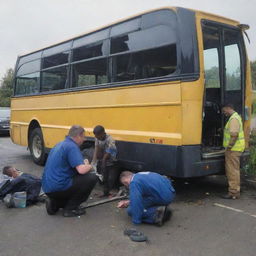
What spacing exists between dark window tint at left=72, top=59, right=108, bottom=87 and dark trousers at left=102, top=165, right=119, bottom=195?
1.65 metres

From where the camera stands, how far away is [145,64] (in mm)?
6398

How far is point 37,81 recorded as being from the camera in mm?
9977

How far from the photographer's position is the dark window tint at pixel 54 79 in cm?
870

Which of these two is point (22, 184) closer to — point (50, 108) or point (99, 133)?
point (99, 133)

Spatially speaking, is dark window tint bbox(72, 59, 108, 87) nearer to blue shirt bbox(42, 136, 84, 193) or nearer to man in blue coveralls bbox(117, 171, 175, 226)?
blue shirt bbox(42, 136, 84, 193)

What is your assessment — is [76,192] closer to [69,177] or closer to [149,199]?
[69,177]

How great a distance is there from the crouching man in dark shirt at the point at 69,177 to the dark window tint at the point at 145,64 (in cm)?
159

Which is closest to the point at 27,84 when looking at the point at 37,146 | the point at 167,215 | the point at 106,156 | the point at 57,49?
the point at 37,146

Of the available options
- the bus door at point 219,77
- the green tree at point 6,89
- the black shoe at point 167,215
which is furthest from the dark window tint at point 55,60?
the green tree at point 6,89

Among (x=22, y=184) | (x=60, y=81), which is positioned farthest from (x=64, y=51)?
(x=22, y=184)

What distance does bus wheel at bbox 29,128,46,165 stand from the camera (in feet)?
32.1

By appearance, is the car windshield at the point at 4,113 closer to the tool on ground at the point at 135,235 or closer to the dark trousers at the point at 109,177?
the dark trousers at the point at 109,177

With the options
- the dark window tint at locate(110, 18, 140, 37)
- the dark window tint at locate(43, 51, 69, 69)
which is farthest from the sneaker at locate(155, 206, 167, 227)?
the dark window tint at locate(43, 51, 69, 69)

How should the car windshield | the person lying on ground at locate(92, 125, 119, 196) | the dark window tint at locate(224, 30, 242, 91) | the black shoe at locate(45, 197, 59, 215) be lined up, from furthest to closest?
the car windshield < the dark window tint at locate(224, 30, 242, 91) < the person lying on ground at locate(92, 125, 119, 196) < the black shoe at locate(45, 197, 59, 215)
